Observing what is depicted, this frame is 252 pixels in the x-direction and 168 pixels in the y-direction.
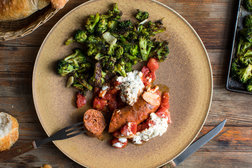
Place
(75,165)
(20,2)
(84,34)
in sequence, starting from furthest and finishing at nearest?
1. (75,165)
2. (84,34)
3. (20,2)

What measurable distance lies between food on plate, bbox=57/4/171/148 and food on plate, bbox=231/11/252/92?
3.90 feet

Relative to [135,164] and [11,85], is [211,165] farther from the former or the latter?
[11,85]

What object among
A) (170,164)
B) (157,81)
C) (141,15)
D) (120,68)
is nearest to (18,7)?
(120,68)

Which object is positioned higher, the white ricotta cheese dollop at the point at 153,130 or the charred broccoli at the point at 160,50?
the charred broccoli at the point at 160,50

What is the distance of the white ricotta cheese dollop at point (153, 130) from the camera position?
139 inches

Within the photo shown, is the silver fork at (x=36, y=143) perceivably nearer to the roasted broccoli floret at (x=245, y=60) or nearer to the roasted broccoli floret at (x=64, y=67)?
the roasted broccoli floret at (x=64, y=67)

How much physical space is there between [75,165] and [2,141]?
118cm

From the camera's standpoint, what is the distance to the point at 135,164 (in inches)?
145

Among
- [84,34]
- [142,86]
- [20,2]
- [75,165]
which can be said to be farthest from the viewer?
[75,165]

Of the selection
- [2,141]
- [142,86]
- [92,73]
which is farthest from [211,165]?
[2,141]

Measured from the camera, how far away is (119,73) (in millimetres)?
3527

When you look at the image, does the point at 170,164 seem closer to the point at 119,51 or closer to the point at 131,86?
the point at 131,86

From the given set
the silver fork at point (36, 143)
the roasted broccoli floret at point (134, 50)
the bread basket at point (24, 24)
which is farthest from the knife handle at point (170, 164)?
the bread basket at point (24, 24)

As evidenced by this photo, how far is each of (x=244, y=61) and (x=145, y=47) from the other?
161 centimetres
